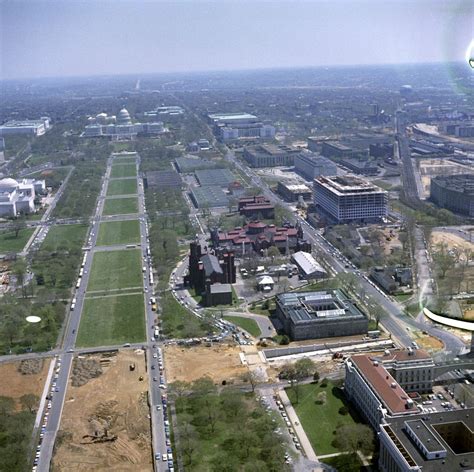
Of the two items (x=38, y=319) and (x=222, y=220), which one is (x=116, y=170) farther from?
(x=38, y=319)

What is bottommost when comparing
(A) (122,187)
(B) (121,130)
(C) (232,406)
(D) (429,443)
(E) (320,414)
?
(A) (122,187)

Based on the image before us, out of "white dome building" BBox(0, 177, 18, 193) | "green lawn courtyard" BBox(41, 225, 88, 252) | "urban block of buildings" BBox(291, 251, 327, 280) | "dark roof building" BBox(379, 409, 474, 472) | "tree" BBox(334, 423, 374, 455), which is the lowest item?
"green lawn courtyard" BBox(41, 225, 88, 252)

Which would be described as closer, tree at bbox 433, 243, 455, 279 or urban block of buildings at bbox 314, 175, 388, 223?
tree at bbox 433, 243, 455, 279

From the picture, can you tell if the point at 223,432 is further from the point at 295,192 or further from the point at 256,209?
the point at 295,192

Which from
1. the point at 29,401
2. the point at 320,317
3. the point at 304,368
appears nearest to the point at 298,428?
the point at 304,368

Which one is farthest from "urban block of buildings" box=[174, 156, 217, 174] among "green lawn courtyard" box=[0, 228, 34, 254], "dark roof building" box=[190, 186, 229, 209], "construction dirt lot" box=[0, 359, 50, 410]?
"construction dirt lot" box=[0, 359, 50, 410]

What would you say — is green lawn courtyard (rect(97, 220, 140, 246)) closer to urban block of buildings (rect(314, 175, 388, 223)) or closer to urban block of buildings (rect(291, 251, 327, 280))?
urban block of buildings (rect(291, 251, 327, 280))

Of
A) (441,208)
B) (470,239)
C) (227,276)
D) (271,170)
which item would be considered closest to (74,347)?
(227,276)
